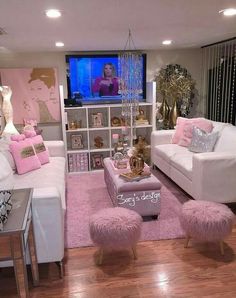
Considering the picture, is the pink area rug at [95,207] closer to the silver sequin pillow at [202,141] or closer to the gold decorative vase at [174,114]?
the silver sequin pillow at [202,141]

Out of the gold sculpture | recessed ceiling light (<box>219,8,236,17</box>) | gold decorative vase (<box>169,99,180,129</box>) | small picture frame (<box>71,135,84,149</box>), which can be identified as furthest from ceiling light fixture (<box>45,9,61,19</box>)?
gold decorative vase (<box>169,99,180,129</box>)

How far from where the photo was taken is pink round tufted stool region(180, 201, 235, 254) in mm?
2377

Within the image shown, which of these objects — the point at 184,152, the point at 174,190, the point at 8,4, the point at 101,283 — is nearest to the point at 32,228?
the point at 101,283

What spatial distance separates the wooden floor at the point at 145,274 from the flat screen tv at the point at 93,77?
3060mm

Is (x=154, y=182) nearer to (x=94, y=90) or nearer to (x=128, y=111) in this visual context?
(x=128, y=111)

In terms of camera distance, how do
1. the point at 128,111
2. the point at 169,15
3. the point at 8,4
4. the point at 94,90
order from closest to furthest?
1. the point at 8,4
2. the point at 169,15
3. the point at 128,111
4. the point at 94,90

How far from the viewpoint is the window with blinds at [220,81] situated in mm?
4375

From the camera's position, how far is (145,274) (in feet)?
7.38

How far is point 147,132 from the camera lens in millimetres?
5391

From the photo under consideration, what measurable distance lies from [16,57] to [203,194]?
370 centimetres

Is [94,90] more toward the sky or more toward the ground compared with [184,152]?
more toward the sky

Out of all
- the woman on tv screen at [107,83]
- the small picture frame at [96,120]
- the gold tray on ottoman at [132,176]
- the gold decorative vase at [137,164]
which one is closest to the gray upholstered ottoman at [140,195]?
the gold tray on ottoman at [132,176]

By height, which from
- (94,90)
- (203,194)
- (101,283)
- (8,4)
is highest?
(8,4)

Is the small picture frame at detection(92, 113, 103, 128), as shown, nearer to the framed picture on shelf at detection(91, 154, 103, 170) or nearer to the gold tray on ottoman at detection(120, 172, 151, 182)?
the framed picture on shelf at detection(91, 154, 103, 170)
